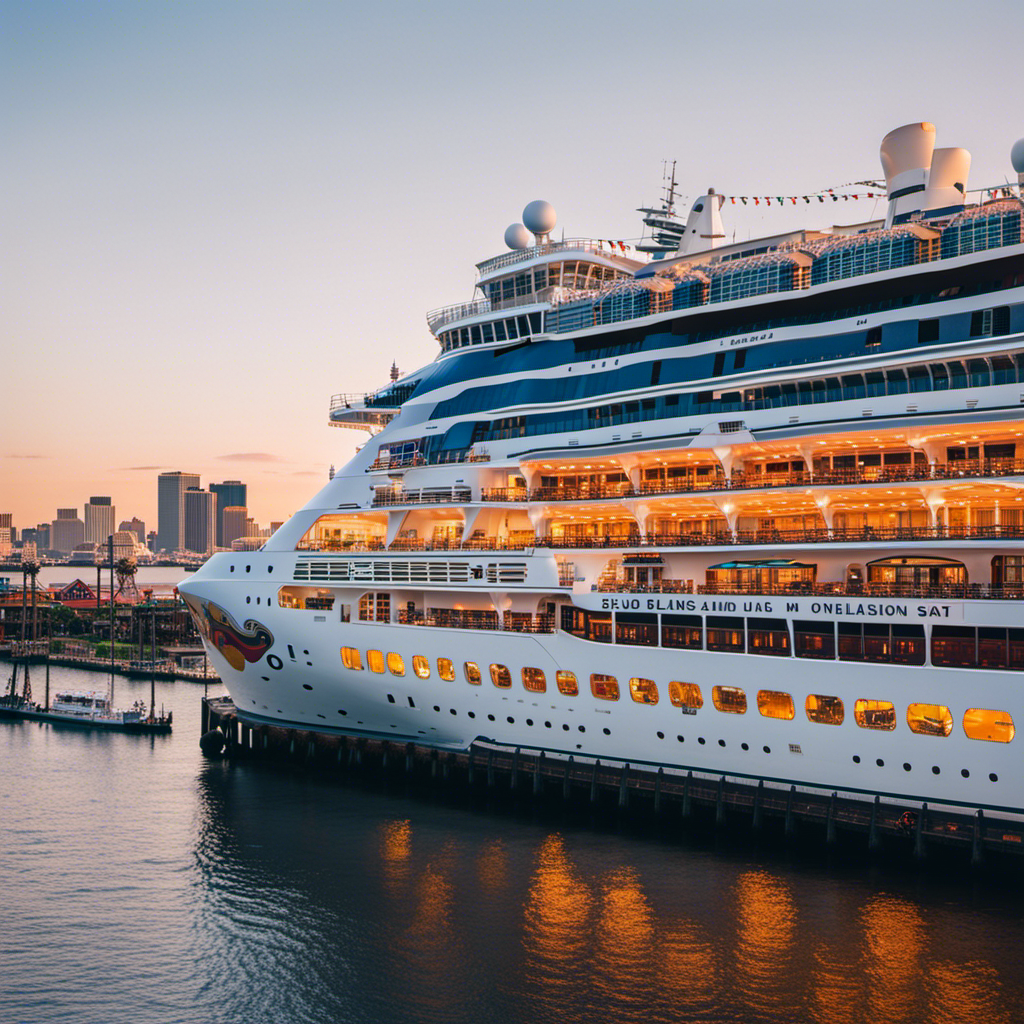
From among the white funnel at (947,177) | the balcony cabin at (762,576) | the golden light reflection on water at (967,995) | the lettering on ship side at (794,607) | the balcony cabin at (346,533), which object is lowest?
the golden light reflection on water at (967,995)

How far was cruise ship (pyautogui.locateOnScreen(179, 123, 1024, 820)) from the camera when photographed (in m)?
25.8

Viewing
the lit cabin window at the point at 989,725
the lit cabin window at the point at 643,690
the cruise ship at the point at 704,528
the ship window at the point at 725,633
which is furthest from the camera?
the lit cabin window at the point at 643,690

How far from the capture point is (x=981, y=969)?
20.5 meters

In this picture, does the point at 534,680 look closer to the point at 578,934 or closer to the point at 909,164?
the point at 578,934

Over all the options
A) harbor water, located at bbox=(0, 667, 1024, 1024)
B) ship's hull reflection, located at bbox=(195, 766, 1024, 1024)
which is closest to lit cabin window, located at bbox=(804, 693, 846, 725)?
harbor water, located at bbox=(0, 667, 1024, 1024)

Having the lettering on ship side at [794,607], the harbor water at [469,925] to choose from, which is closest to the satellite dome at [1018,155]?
the lettering on ship side at [794,607]

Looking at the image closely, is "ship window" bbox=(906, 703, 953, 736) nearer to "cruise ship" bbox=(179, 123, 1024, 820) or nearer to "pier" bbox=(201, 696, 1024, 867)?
"cruise ship" bbox=(179, 123, 1024, 820)

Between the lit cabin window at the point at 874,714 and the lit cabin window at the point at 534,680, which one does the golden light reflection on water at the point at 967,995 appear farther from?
the lit cabin window at the point at 534,680

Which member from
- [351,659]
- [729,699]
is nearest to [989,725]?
[729,699]

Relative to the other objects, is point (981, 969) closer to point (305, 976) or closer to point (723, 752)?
point (723, 752)

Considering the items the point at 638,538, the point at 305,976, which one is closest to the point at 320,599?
the point at 638,538

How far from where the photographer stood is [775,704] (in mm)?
27266

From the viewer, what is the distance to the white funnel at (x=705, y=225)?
4091 cm

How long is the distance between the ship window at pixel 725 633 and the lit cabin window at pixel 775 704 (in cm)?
144
